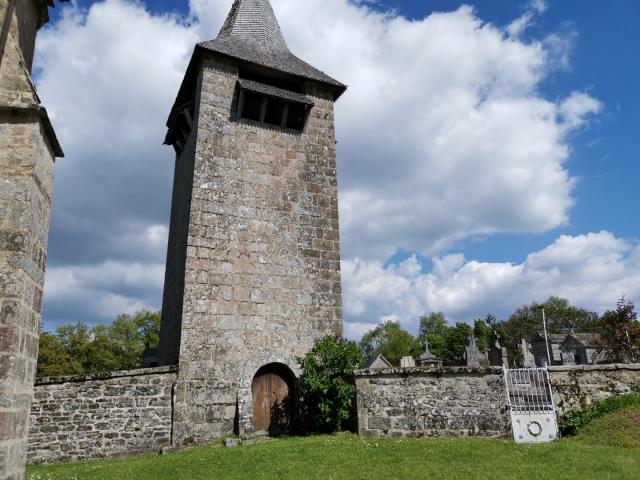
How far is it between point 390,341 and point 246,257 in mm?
57824

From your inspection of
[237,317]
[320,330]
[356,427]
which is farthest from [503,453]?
[237,317]

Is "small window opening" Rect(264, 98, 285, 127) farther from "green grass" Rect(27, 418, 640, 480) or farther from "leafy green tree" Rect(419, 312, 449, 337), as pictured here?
"leafy green tree" Rect(419, 312, 449, 337)

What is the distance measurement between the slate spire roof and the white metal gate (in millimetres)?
9950

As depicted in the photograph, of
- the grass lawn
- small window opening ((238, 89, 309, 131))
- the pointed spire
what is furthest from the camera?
the pointed spire

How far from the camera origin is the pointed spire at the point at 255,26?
50.2ft

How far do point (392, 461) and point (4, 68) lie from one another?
7392 millimetres

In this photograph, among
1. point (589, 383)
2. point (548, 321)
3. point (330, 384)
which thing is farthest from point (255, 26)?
point (548, 321)

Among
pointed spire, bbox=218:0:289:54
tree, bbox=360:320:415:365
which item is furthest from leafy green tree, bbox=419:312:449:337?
pointed spire, bbox=218:0:289:54

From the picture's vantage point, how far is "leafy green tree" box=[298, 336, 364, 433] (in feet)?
34.9

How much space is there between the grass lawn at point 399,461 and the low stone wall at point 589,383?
794 mm

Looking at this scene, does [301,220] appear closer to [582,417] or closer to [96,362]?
[582,417]

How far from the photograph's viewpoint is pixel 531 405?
9695 millimetres

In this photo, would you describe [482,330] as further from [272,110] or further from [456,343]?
[272,110]

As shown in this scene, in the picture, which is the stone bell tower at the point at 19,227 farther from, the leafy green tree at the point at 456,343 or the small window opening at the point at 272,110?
the leafy green tree at the point at 456,343
